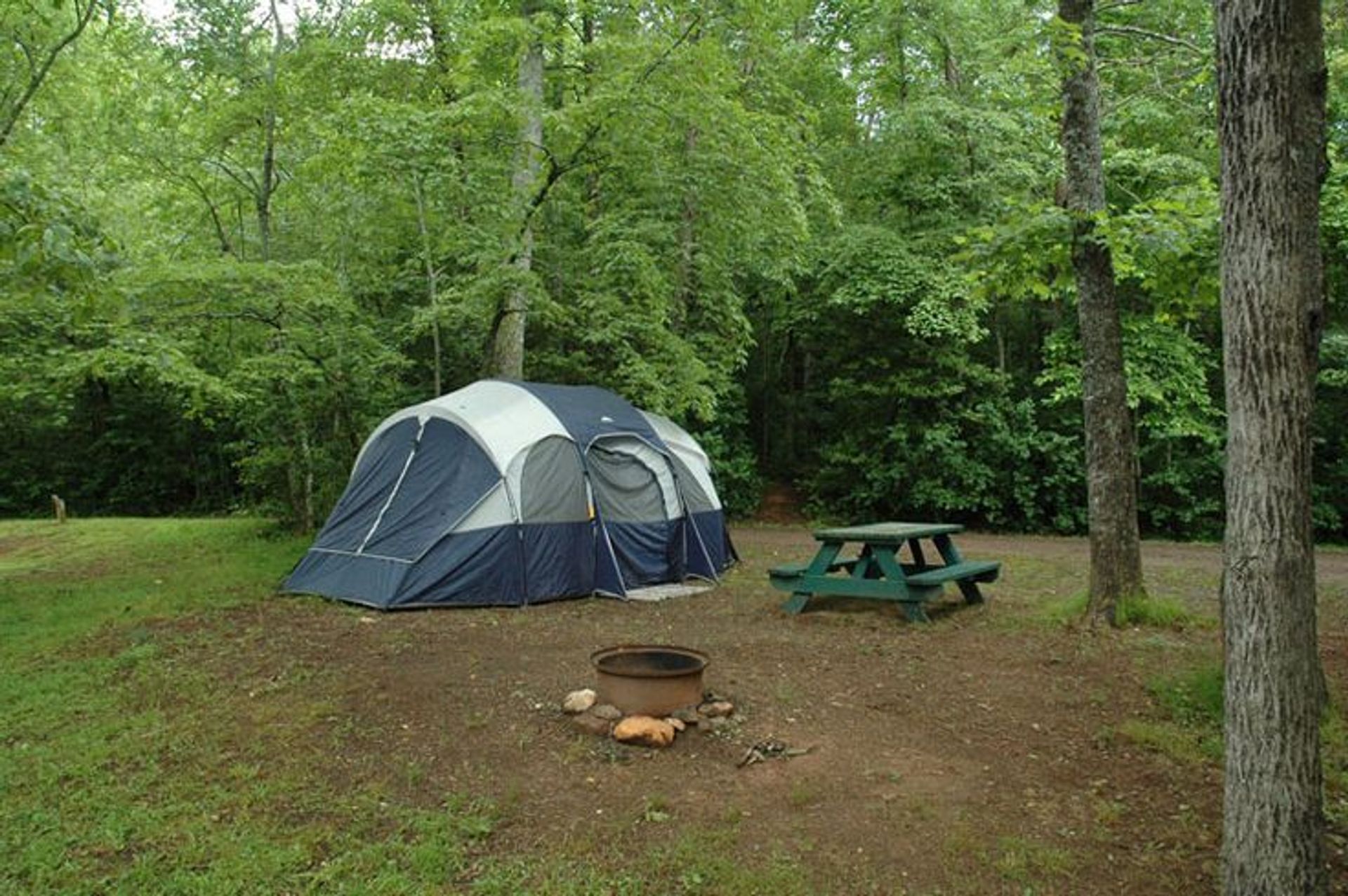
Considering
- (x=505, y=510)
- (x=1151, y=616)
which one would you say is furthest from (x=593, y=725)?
(x=1151, y=616)

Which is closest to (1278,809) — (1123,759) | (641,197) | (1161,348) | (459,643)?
(1123,759)

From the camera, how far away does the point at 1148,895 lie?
284 cm

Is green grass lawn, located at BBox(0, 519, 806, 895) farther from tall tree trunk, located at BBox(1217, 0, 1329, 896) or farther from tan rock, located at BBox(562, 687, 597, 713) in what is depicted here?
tall tree trunk, located at BBox(1217, 0, 1329, 896)

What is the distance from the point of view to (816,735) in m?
4.36

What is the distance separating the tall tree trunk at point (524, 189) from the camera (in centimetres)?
965

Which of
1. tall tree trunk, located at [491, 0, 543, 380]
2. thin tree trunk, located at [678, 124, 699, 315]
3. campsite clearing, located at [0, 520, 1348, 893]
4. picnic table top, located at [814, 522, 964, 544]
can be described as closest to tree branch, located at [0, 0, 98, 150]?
tall tree trunk, located at [491, 0, 543, 380]

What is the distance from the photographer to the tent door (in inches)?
339

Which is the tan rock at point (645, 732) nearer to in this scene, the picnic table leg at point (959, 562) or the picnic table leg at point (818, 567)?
the picnic table leg at point (818, 567)

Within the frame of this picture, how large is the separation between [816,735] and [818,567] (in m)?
3.04

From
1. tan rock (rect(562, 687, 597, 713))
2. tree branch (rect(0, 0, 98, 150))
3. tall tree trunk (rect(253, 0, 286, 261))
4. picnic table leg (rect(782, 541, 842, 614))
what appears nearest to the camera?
tan rock (rect(562, 687, 597, 713))

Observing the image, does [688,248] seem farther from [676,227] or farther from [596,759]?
[596,759]

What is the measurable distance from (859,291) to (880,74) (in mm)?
3272

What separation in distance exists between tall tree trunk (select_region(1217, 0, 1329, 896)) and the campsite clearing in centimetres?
48

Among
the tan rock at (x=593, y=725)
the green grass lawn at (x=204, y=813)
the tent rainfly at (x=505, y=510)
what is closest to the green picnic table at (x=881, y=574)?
the tent rainfly at (x=505, y=510)
